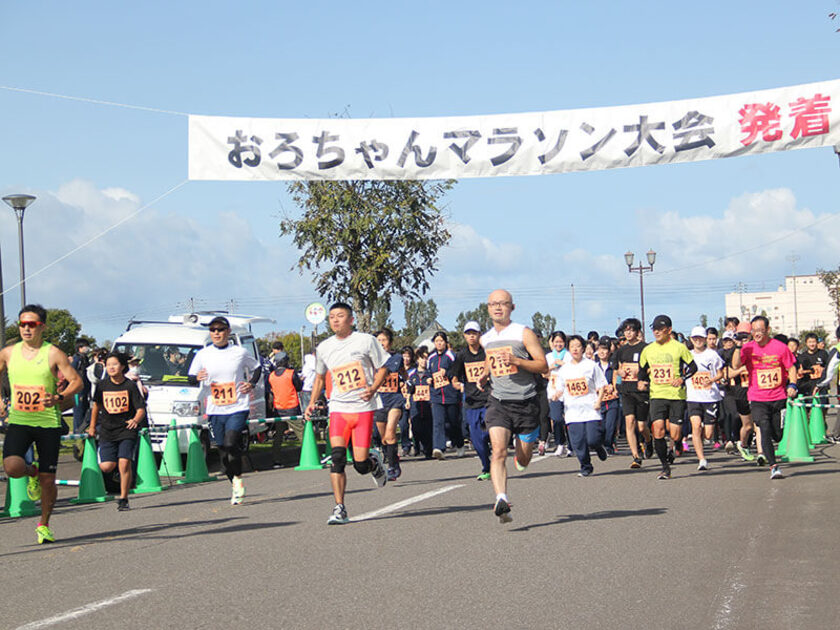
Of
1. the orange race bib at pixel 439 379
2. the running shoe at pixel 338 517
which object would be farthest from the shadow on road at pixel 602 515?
the orange race bib at pixel 439 379

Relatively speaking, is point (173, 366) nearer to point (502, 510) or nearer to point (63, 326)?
point (502, 510)

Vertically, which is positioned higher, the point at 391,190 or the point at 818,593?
the point at 391,190

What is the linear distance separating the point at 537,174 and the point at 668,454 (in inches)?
157

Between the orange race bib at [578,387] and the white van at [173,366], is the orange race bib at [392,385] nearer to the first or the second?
the orange race bib at [578,387]

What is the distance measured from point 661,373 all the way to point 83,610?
30.2 feet

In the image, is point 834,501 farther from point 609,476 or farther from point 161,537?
point 161,537

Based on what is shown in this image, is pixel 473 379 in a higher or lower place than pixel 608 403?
higher

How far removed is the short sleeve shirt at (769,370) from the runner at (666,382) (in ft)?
2.65

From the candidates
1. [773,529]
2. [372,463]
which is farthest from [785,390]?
[372,463]

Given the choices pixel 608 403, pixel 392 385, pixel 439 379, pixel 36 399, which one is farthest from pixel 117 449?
pixel 608 403

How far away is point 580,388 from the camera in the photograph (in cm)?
1504

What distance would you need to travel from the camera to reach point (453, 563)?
7.70 m

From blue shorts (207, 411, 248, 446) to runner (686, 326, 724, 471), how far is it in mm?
6145

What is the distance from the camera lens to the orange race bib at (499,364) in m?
9.61
